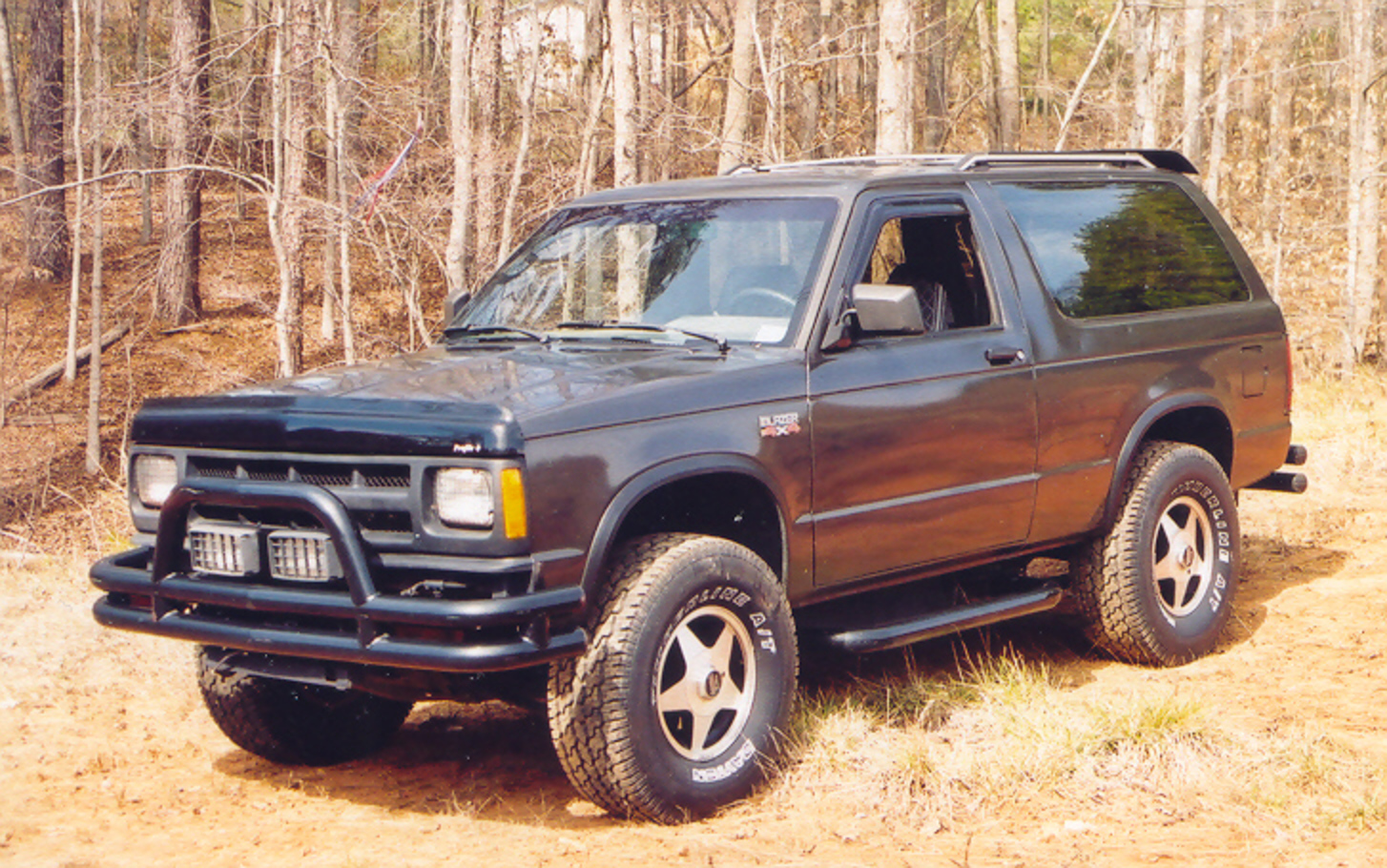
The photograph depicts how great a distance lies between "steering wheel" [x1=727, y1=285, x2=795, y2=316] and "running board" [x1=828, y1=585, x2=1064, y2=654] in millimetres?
1183

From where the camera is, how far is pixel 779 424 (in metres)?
5.03

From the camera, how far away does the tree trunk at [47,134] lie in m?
22.6

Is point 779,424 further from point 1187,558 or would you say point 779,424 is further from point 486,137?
point 486,137

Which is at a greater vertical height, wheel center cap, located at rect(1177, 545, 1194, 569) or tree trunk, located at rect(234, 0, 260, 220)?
tree trunk, located at rect(234, 0, 260, 220)

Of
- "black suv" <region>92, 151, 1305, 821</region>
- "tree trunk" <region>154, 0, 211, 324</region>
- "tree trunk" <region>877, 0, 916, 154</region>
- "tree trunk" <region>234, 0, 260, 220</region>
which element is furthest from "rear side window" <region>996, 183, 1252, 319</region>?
"tree trunk" <region>154, 0, 211, 324</region>

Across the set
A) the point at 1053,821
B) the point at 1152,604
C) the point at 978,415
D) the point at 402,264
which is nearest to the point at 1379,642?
the point at 1152,604

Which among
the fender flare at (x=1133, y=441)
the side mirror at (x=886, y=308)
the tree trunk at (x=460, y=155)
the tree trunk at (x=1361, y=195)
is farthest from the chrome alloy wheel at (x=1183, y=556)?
the tree trunk at (x=1361, y=195)

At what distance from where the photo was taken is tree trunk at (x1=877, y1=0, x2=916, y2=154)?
11.0 meters

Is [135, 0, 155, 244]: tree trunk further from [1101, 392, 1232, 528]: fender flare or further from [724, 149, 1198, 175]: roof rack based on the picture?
[1101, 392, 1232, 528]: fender flare

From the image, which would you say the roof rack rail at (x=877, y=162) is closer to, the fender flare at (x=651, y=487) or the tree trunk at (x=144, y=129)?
the fender flare at (x=651, y=487)

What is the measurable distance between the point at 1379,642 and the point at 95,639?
574cm

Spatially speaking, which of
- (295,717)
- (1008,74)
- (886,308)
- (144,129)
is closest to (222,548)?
(295,717)

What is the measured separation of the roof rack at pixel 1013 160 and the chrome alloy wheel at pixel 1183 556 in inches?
61.2

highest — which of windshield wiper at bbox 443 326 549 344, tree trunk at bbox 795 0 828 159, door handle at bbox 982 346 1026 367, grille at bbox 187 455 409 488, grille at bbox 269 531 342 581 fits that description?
tree trunk at bbox 795 0 828 159
